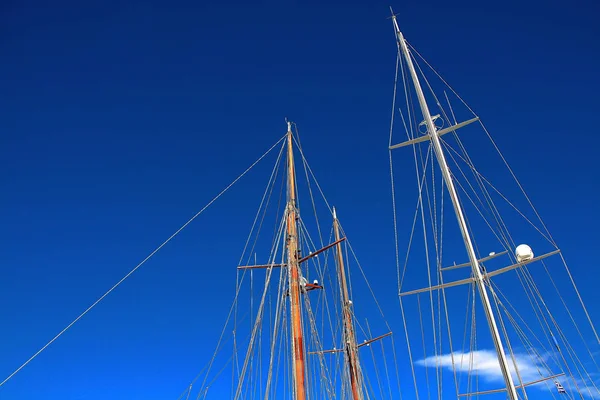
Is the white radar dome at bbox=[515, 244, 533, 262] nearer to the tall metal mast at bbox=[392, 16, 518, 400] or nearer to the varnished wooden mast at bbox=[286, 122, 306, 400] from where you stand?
the tall metal mast at bbox=[392, 16, 518, 400]

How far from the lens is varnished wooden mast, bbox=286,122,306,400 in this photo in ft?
61.6

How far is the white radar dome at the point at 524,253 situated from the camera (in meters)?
14.2

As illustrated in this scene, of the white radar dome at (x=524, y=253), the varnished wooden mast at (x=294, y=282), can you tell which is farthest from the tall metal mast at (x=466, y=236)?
the varnished wooden mast at (x=294, y=282)

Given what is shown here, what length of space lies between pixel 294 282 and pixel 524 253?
36.7 ft

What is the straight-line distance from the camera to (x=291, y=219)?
79.3 ft

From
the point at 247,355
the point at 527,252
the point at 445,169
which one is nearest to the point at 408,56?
the point at 445,169

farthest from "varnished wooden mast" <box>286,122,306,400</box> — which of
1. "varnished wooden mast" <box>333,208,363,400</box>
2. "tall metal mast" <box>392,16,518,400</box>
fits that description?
"varnished wooden mast" <box>333,208,363,400</box>

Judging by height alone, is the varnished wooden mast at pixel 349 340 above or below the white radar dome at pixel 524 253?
above

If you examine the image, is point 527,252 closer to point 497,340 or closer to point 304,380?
point 497,340

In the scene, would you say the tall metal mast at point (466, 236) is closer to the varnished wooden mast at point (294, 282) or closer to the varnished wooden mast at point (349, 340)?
the varnished wooden mast at point (294, 282)

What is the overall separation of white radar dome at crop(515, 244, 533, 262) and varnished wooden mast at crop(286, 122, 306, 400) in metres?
10.3

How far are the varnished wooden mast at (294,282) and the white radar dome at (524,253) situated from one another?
1027 centimetres

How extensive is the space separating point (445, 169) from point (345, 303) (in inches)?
971

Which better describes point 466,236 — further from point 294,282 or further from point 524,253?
point 294,282
